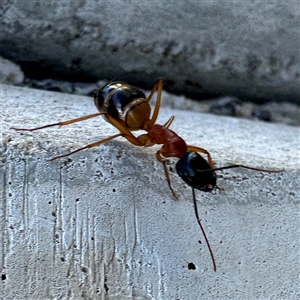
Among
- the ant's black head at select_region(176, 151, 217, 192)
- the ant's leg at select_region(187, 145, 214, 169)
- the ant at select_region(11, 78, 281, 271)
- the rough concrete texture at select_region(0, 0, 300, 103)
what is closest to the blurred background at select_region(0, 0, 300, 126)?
the rough concrete texture at select_region(0, 0, 300, 103)

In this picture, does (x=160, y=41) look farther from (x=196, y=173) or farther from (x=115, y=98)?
(x=196, y=173)

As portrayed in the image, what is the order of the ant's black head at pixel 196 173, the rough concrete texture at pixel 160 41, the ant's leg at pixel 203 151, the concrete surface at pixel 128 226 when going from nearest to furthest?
the concrete surface at pixel 128 226, the ant's black head at pixel 196 173, the ant's leg at pixel 203 151, the rough concrete texture at pixel 160 41

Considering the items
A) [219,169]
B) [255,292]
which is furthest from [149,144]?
[255,292]

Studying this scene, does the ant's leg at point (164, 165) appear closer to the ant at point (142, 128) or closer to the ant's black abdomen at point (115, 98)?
the ant at point (142, 128)

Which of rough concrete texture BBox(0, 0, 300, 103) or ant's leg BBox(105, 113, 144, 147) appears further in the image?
rough concrete texture BBox(0, 0, 300, 103)

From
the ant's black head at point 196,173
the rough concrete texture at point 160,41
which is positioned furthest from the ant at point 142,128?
the rough concrete texture at point 160,41

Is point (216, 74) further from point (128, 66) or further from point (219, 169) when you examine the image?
point (219, 169)

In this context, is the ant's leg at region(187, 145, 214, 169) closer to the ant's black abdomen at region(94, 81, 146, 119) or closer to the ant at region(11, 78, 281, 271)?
the ant at region(11, 78, 281, 271)
